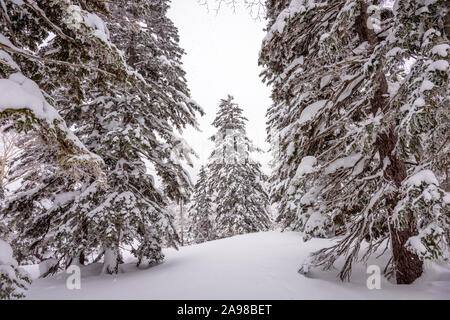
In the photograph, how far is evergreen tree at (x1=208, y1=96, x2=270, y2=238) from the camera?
56.6 ft

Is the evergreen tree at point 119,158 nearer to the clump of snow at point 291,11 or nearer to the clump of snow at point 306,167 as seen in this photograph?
the clump of snow at point 291,11

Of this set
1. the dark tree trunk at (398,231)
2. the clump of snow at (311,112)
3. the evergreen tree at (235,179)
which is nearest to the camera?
the dark tree trunk at (398,231)

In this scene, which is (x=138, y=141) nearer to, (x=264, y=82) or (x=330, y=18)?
(x=330, y=18)

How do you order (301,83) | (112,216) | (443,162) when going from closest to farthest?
(443,162) → (301,83) → (112,216)

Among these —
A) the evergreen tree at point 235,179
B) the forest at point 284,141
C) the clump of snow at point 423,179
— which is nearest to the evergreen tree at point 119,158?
the forest at point 284,141

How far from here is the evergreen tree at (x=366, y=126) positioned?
2.93 metres

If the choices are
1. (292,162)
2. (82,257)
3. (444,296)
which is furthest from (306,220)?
(82,257)

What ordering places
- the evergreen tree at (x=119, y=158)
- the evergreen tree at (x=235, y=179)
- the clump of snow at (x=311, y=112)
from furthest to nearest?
the evergreen tree at (x=235, y=179) → the evergreen tree at (x=119, y=158) → the clump of snow at (x=311, y=112)

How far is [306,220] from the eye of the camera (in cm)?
483

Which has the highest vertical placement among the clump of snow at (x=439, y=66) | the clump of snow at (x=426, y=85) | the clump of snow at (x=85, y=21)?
the clump of snow at (x=85, y=21)

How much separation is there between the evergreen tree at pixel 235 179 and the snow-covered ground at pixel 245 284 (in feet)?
33.4

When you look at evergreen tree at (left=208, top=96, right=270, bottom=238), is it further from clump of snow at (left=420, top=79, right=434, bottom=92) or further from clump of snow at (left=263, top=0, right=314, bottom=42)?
clump of snow at (left=420, top=79, right=434, bottom=92)

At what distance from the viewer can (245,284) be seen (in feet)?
15.4

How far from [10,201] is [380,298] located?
9205mm
